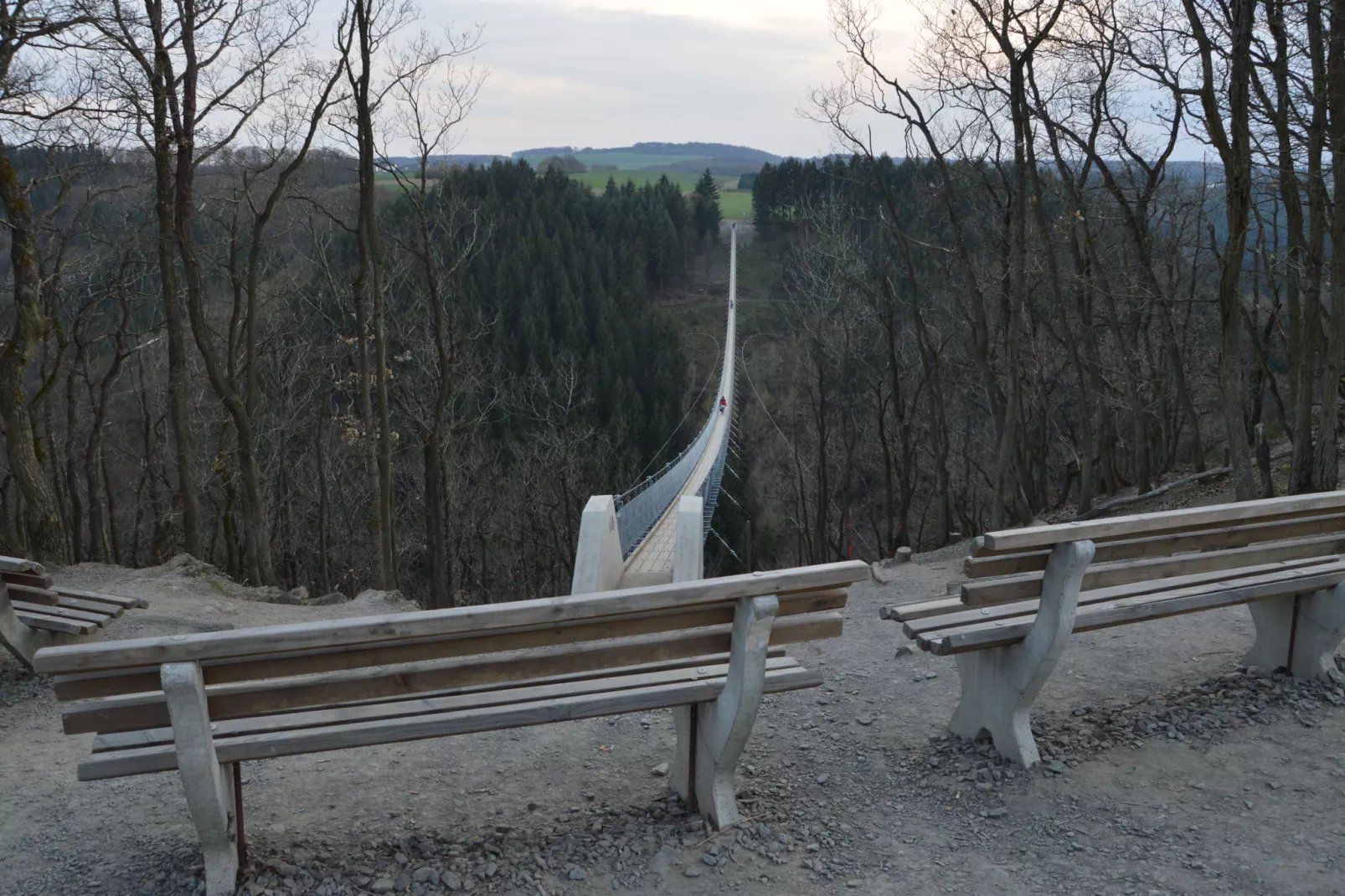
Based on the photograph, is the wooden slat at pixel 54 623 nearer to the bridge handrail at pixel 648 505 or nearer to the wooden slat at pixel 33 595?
the wooden slat at pixel 33 595

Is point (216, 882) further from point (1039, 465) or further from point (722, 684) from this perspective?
point (1039, 465)

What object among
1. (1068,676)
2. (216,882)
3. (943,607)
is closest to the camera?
(216,882)

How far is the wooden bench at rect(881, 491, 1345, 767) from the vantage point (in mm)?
3057

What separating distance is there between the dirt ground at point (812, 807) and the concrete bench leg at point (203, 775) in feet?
0.33

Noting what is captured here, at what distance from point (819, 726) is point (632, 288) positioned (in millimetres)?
48171

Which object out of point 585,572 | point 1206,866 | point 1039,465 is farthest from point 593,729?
point 1039,465

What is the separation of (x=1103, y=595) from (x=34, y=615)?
4.49 metres

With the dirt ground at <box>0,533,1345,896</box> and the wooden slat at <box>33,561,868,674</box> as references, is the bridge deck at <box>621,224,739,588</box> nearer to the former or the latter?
the dirt ground at <box>0,533,1345,896</box>

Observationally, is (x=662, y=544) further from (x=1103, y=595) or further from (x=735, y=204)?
(x=735, y=204)

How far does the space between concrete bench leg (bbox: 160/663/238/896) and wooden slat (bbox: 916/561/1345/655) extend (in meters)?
1.98

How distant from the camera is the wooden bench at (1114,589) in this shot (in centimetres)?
306

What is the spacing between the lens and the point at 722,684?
287 centimetres

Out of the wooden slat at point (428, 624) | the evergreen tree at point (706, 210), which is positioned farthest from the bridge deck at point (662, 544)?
the evergreen tree at point (706, 210)

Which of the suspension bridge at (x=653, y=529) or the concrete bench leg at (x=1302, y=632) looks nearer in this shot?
the concrete bench leg at (x=1302, y=632)
